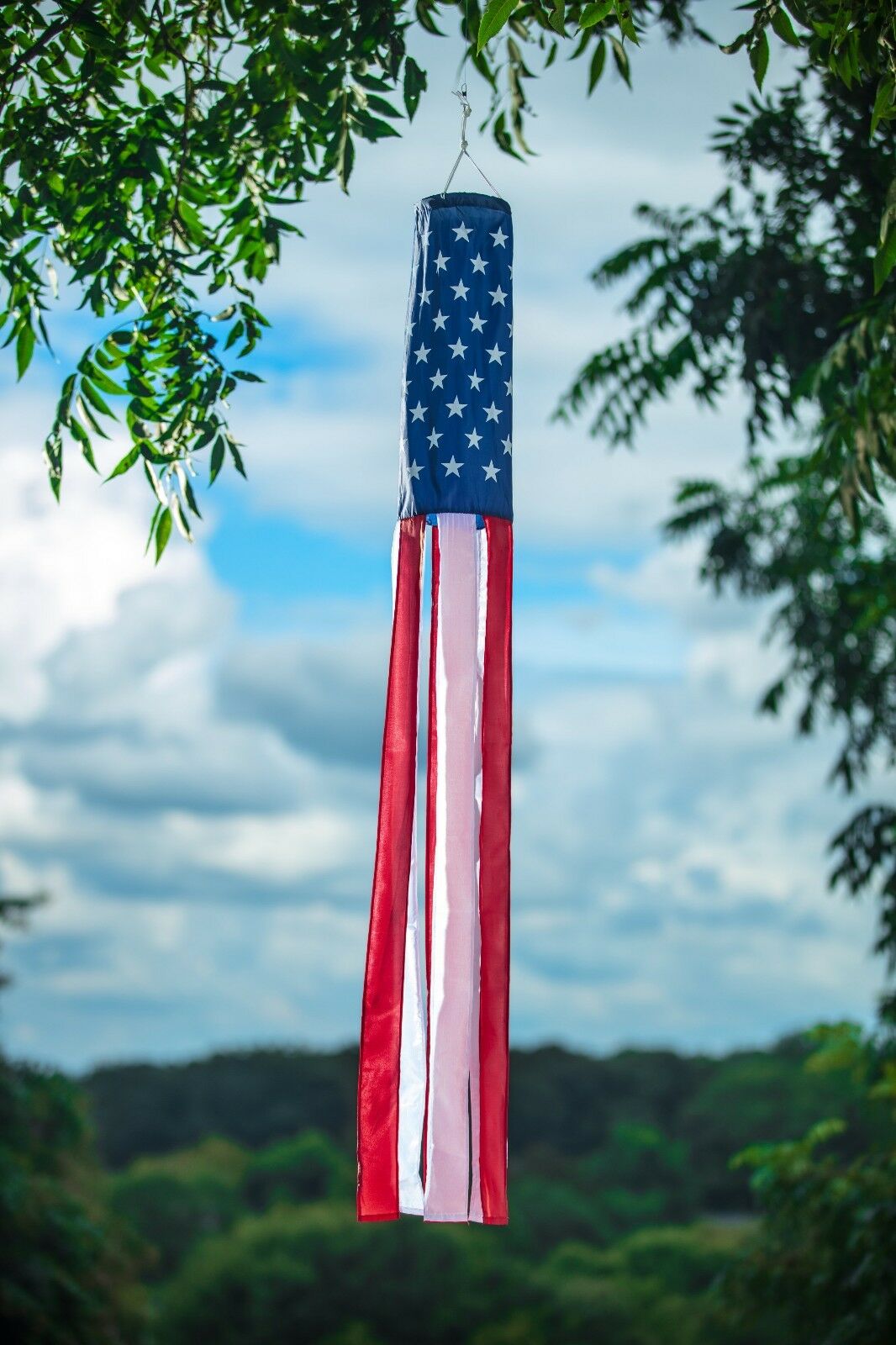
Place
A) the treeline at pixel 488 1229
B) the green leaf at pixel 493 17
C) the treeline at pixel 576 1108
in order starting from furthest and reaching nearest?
the treeline at pixel 576 1108 → the treeline at pixel 488 1229 → the green leaf at pixel 493 17

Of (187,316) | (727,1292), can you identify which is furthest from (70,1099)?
(187,316)

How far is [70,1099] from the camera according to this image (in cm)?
1290

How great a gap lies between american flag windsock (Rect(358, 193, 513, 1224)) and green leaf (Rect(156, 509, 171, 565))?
1.25 metres

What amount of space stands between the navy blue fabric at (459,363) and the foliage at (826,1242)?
190 inches

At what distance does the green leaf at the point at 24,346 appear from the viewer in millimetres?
5758

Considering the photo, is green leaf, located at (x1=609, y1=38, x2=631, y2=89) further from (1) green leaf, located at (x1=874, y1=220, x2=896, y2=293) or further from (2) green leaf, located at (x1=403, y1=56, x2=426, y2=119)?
(1) green leaf, located at (x1=874, y1=220, x2=896, y2=293)

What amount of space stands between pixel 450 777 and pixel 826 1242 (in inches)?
203

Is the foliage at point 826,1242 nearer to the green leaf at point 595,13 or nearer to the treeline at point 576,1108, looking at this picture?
the green leaf at point 595,13

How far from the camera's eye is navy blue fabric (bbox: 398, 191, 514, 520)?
4.47 m

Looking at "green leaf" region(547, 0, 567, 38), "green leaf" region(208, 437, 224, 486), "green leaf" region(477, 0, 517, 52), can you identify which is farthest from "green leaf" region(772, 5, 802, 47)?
"green leaf" region(208, 437, 224, 486)

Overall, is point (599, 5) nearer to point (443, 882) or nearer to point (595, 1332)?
point (443, 882)

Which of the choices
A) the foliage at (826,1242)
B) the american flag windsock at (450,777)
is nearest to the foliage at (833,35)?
the american flag windsock at (450,777)

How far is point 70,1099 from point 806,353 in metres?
9.15

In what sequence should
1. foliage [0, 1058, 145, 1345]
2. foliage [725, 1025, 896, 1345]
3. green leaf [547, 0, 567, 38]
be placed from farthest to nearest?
1. foliage [0, 1058, 145, 1345]
2. foliage [725, 1025, 896, 1345]
3. green leaf [547, 0, 567, 38]
